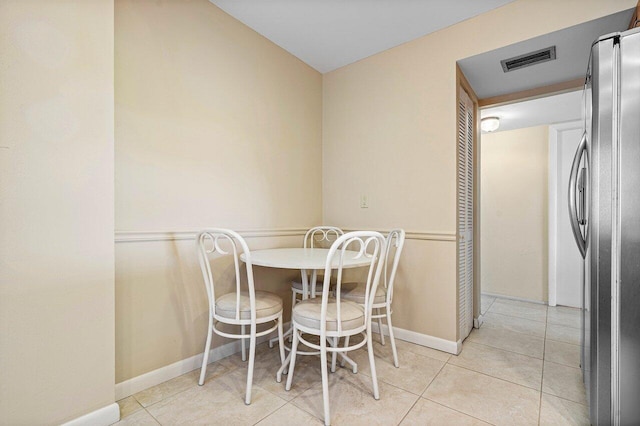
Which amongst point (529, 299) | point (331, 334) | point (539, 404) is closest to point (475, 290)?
point (539, 404)

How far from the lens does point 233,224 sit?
7.32 ft

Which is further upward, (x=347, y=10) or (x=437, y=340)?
(x=347, y=10)

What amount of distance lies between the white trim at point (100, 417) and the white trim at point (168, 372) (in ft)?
0.60

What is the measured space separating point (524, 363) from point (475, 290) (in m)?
0.81

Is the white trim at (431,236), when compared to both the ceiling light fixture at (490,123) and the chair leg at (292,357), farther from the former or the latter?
the ceiling light fixture at (490,123)

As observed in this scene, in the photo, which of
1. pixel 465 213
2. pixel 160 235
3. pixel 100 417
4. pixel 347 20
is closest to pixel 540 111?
pixel 465 213

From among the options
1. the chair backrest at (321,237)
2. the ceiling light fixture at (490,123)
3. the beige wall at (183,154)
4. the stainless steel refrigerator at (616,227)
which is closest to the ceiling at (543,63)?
the ceiling light fixture at (490,123)

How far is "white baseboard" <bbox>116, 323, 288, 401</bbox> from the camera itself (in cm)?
167

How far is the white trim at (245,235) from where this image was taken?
167 cm

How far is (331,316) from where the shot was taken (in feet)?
5.05

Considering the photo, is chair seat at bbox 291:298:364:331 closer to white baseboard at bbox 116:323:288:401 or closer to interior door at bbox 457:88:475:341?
white baseboard at bbox 116:323:288:401

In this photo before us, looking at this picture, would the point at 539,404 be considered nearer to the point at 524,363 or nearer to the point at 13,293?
the point at 524,363

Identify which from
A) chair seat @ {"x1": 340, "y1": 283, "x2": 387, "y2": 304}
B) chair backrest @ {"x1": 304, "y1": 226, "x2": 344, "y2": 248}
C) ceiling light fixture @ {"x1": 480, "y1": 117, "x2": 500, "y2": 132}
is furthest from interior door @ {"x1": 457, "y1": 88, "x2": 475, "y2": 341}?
chair backrest @ {"x1": 304, "y1": 226, "x2": 344, "y2": 248}

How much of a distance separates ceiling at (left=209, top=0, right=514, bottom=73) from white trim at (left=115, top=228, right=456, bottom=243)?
1.60 metres
